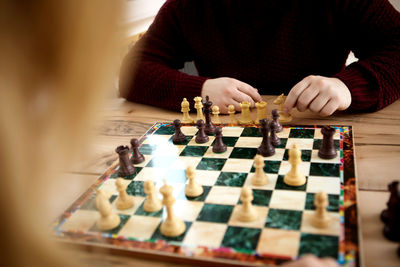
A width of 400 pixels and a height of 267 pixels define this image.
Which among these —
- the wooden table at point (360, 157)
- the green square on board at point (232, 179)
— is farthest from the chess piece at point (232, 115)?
the green square on board at point (232, 179)

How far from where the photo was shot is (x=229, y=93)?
5.39 feet

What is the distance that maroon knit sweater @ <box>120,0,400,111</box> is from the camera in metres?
1.65

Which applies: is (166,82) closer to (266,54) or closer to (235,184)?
(266,54)

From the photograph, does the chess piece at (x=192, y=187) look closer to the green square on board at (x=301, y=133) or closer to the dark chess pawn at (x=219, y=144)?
the dark chess pawn at (x=219, y=144)

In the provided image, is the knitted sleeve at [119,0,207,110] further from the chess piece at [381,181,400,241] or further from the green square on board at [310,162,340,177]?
the chess piece at [381,181,400,241]

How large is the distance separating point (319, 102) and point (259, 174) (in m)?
0.53

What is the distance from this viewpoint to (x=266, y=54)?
1.93 metres

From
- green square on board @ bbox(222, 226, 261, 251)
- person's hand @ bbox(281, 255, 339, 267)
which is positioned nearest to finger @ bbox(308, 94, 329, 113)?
green square on board @ bbox(222, 226, 261, 251)

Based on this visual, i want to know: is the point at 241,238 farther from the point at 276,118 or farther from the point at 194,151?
the point at 276,118

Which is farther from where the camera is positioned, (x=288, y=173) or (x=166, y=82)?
(x=166, y=82)

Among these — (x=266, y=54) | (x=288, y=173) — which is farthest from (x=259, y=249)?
(x=266, y=54)

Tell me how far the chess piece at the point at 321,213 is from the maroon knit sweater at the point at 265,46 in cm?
82

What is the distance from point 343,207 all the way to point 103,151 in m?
0.90

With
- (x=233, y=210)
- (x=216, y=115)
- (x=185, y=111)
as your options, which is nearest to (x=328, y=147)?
(x=233, y=210)
